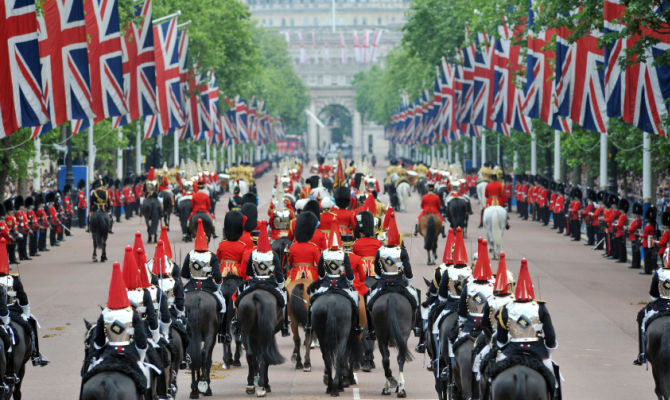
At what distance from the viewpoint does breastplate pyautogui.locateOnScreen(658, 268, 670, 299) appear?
15.4 meters

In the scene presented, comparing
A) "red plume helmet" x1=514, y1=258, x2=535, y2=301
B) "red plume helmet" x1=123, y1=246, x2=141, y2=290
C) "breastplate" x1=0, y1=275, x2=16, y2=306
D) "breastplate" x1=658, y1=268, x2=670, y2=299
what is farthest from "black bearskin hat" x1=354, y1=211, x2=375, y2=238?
"red plume helmet" x1=514, y1=258, x2=535, y2=301

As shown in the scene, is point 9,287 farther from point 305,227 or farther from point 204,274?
point 305,227

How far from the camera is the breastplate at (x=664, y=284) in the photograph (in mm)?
15383

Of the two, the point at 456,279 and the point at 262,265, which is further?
the point at 262,265

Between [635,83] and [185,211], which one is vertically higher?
[635,83]

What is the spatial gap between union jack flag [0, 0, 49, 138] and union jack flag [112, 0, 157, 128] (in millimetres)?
17039

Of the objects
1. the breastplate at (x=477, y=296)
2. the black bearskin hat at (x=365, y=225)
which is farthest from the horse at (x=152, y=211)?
the breastplate at (x=477, y=296)

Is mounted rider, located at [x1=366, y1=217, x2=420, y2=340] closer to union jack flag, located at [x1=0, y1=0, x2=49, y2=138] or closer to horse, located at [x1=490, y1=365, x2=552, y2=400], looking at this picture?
horse, located at [x1=490, y1=365, x2=552, y2=400]

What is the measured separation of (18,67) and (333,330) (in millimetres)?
11748

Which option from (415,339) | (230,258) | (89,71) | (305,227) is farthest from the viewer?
(89,71)

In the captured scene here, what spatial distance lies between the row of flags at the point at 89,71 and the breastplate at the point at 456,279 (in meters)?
12.7

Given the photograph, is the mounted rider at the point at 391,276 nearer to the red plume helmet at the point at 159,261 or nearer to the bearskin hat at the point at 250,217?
Result: the red plume helmet at the point at 159,261

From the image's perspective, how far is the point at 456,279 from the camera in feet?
50.6

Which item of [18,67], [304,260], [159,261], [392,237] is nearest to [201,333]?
[159,261]
